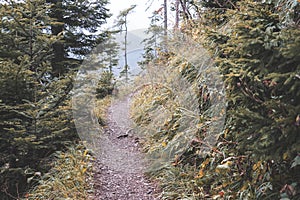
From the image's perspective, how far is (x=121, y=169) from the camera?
454 cm

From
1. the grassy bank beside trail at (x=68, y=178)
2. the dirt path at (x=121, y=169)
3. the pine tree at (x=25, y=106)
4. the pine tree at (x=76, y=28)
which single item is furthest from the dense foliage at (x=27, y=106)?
the pine tree at (x=76, y=28)

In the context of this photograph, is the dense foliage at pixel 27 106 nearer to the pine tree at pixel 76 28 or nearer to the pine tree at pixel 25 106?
the pine tree at pixel 25 106

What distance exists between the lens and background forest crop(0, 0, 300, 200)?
1.79 metres

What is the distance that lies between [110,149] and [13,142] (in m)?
1.91

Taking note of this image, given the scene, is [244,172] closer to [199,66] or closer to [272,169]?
[272,169]

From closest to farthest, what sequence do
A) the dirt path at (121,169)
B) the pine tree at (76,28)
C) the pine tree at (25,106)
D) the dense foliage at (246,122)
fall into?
the dense foliage at (246,122) < the dirt path at (121,169) < the pine tree at (25,106) < the pine tree at (76,28)

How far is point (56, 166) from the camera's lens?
13.9 feet

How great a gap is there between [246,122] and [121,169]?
10.2 feet

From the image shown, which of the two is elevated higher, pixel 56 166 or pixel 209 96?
pixel 209 96

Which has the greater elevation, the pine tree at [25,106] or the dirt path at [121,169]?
the pine tree at [25,106]

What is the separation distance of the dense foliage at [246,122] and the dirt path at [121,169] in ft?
0.92

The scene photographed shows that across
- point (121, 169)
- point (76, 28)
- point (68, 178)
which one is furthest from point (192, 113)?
point (76, 28)

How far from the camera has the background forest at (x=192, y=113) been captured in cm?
179

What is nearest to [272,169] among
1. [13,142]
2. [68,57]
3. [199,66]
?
[199,66]
